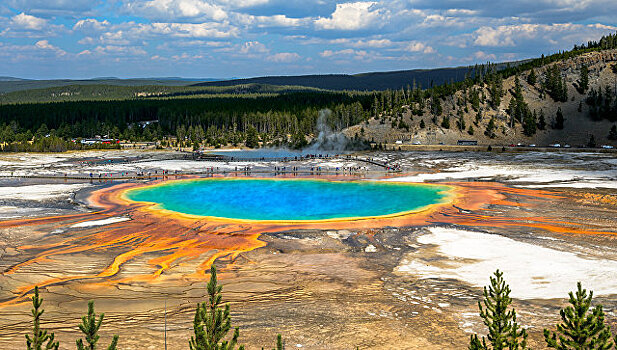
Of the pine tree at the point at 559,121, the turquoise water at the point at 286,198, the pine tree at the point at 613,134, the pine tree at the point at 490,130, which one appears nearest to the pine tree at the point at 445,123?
the pine tree at the point at 490,130

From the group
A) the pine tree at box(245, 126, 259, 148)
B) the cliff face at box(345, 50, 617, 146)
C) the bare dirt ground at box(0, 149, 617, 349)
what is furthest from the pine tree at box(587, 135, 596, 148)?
the pine tree at box(245, 126, 259, 148)

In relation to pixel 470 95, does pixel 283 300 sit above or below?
below

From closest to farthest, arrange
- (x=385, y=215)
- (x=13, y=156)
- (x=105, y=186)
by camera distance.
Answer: (x=385, y=215)
(x=105, y=186)
(x=13, y=156)

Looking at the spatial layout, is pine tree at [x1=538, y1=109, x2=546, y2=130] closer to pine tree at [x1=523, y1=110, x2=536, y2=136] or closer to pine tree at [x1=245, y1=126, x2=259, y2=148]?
pine tree at [x1=523, y1=110, x2=536, y2=136]

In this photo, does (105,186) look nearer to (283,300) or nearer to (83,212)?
(83,212)

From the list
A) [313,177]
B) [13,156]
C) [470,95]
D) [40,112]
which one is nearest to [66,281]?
[313,177]

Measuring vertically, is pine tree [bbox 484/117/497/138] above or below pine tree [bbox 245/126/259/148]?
above
